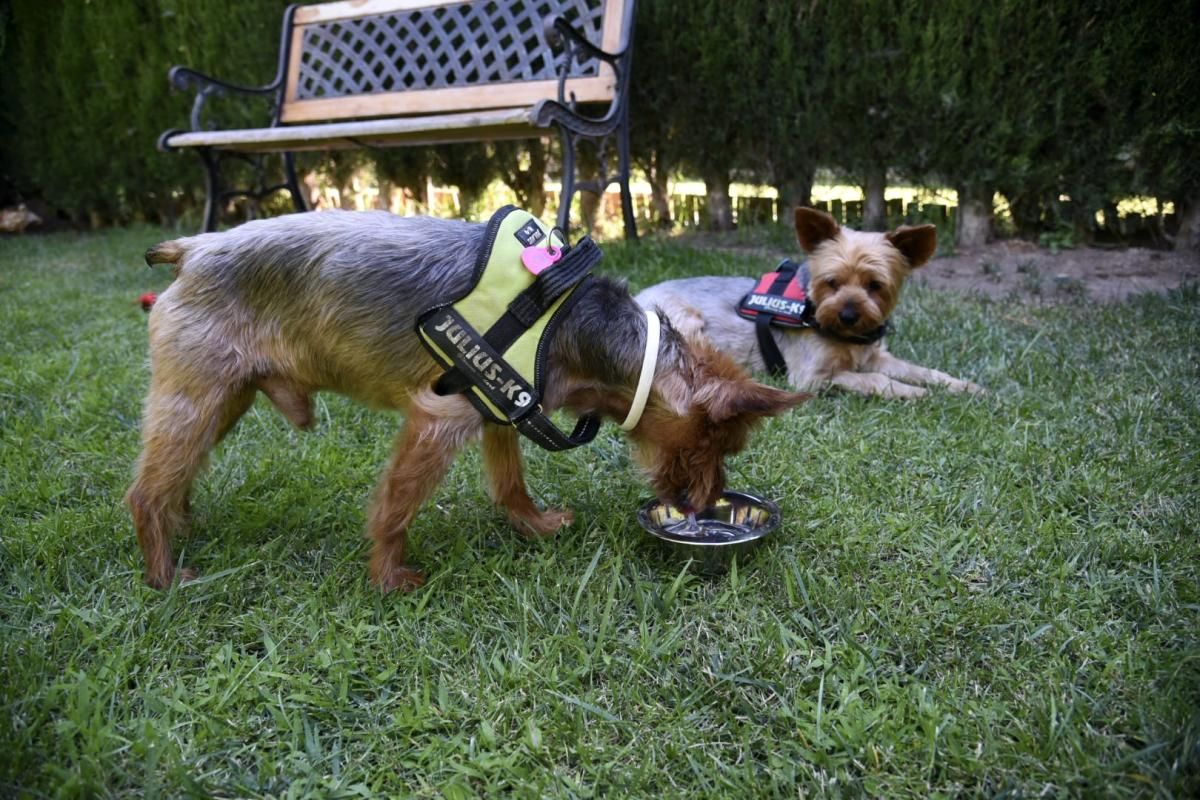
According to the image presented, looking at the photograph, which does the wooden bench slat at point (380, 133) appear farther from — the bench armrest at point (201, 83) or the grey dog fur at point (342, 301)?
the grey dog fur at point (342, 301)

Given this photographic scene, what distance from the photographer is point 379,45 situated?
8156 millimetres

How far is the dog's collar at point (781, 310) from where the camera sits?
15.7ft

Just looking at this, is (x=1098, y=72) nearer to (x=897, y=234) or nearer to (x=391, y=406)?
(x=897, y=234)

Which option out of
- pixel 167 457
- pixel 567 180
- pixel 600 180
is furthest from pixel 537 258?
pixel 600 180

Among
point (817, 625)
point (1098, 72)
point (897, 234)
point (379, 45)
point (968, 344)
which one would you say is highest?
point (379, 45)

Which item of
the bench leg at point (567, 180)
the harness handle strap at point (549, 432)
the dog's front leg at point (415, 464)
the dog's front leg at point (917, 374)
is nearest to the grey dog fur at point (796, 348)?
the dog's front leg at point (917, 374)

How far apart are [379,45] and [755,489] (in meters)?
6.56

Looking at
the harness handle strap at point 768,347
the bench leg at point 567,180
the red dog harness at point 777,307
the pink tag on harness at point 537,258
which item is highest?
the bench leg at point 567,180

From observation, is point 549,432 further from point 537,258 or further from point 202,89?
point 202,89

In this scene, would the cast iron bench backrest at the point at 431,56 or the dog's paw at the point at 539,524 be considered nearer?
the dog's paw at the point at 539,524

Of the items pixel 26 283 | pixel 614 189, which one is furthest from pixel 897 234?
pixel 26 283

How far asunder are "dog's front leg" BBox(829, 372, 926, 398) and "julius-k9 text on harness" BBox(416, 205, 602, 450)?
2394 millimetres

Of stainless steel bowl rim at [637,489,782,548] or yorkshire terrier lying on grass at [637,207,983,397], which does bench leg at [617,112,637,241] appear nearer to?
yorkshire terrier lying on grass at [637,207,983,397]

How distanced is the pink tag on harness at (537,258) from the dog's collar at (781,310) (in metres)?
2.44
